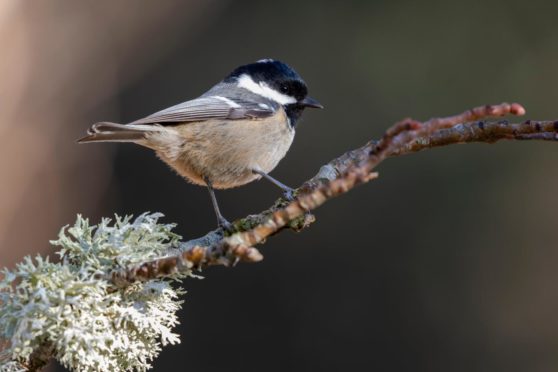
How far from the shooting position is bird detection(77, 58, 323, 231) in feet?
9.36

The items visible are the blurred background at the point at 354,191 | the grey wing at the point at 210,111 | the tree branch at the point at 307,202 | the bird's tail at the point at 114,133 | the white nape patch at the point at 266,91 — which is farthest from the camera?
the blurred background at the point at 354,191

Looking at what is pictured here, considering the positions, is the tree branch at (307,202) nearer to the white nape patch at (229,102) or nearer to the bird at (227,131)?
the bird at (227,131)

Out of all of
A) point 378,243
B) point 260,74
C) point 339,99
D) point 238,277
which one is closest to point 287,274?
point 238,277

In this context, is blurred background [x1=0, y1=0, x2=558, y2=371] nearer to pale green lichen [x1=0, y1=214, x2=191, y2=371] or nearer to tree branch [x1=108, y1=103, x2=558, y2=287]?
pale green lichen [x1=0, y1=214, x2=191, y2=371]

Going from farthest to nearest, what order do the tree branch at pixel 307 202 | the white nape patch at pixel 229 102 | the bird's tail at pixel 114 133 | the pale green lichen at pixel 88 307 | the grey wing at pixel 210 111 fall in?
the white nape patch at pixel 229 102 < the grey wing at pixel 210 111 < the bird's tail at pixel 114 133 < the pale green lichen at pixel 88 307 < the tree branch at pixel 307 202

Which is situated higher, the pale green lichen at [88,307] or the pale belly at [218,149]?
the pale belly at [218,149]

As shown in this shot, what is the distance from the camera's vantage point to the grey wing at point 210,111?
284 cm

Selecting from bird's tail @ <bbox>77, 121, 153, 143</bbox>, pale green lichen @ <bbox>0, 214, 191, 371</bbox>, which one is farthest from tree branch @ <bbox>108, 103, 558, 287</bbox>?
bird's tail @ <bbox>77, 121, 153, 143</bbox>

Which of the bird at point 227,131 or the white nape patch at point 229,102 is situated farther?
the white nape patch at point 229,102

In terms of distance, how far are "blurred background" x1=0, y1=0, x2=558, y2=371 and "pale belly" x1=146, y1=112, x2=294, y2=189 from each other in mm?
2086

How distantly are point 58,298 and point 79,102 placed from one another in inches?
216

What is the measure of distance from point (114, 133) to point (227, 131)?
587mm

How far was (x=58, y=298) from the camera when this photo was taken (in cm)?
120

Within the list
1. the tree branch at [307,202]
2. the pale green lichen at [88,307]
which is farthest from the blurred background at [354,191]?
the tree branch at [307,202]
